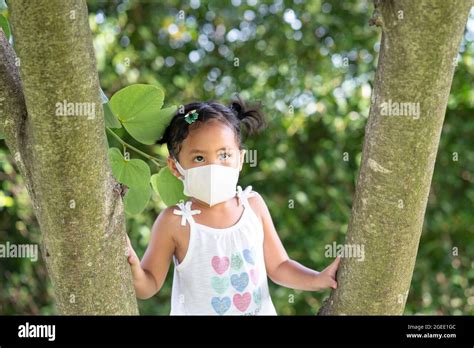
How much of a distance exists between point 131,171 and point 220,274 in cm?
23

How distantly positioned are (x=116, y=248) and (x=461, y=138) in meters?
2.13

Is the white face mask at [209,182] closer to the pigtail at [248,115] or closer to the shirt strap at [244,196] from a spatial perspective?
the shirt strap at [244,196]

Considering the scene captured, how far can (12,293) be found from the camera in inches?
110

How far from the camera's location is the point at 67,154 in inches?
36.3

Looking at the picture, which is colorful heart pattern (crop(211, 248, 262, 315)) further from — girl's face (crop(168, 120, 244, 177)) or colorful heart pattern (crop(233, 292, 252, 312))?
girl's face (crop(168, 120, 244, 177))

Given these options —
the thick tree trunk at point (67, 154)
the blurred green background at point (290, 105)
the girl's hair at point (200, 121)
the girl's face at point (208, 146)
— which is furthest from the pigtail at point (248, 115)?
the blurred green background at point (290, 105)

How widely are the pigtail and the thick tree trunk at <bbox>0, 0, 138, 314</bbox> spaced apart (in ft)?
1.55

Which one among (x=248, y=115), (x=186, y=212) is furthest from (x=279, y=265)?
(x=248, y=115)

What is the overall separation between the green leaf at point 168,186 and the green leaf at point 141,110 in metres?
0.07

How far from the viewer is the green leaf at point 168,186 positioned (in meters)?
1.31

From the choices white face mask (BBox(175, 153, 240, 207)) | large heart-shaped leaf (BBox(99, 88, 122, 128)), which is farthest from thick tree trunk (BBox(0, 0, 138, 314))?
white face mask (BBox(175, 153, 240, 207))

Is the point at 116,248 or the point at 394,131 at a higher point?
the point at 394,131
